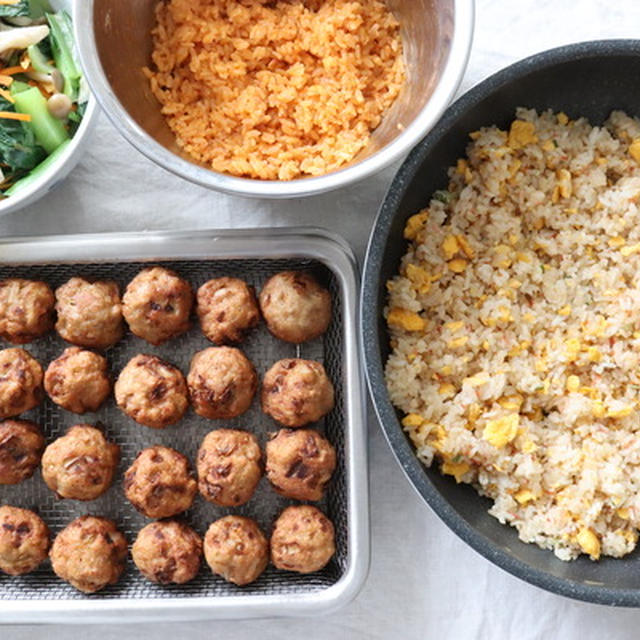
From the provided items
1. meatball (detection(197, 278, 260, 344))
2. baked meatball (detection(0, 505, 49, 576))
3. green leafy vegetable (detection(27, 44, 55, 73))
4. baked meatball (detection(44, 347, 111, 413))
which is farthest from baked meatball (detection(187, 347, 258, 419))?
green leafy vegetable (detection(27, 44, 55, 73))

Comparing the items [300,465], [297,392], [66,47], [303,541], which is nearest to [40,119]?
[66,47]

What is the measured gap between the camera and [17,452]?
67.5 inches

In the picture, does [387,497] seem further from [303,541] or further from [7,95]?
[7,95]

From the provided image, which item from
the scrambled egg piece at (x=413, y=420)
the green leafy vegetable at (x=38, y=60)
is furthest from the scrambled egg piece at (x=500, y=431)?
the green leafy vegetable at (x=38, y=60)

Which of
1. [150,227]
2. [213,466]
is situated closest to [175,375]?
[213,466]

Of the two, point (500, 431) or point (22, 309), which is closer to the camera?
point (500, 431)

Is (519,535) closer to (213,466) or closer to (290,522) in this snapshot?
(290,522)

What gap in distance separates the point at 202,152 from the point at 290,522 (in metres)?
0.72

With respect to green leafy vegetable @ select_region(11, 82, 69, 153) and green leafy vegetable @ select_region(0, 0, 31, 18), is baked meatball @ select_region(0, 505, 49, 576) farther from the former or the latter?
green leafy vegetable @ select_region(0, 0, 31, 18)

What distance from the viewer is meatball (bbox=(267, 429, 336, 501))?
5.48 ft

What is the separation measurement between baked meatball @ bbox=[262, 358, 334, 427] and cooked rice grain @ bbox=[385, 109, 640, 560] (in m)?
0.15

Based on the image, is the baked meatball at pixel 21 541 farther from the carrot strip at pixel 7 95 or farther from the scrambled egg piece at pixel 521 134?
the scrambled egg piece at pixel 521 134

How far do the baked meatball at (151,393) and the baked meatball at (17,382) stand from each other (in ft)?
0.55

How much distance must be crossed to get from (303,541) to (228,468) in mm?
198
